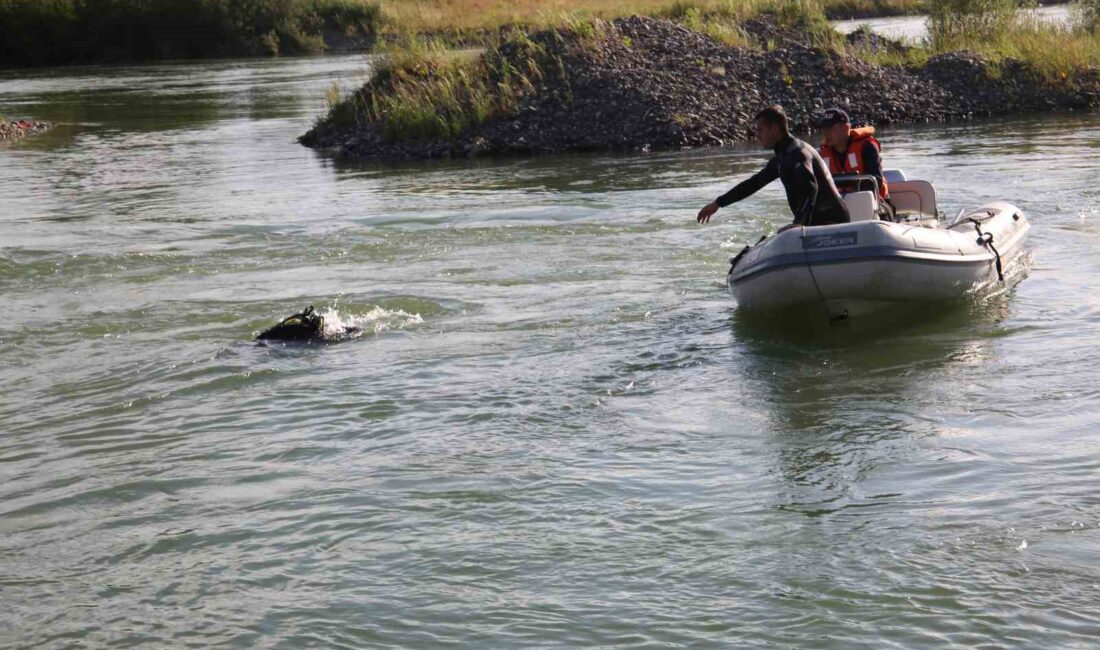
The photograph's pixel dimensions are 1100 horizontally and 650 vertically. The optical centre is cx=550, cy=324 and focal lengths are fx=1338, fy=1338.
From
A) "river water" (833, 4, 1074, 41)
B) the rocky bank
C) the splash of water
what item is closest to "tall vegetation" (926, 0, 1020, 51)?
the rocky bank

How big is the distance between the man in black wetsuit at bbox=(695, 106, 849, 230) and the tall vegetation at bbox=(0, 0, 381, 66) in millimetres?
50696

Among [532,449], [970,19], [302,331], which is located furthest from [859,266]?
[970,19]

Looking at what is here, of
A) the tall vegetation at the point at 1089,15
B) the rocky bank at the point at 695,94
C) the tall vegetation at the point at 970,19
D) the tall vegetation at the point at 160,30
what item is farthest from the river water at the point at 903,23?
the tall vegetation at the point at 160,30

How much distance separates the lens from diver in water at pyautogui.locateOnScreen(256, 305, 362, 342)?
10.5 m

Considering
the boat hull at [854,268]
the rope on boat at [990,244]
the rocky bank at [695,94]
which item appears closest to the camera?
the boat hull at [854,268]

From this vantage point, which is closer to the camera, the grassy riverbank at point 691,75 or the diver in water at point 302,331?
the diver in water at point 302,331

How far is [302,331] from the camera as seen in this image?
413 inches

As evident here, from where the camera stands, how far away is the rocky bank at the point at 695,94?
2320 centimetres

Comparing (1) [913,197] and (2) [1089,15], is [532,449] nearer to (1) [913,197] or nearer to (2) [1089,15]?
(1) [913,197]

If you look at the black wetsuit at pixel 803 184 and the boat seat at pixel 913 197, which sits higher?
the black wetsuit at pixel 803 184

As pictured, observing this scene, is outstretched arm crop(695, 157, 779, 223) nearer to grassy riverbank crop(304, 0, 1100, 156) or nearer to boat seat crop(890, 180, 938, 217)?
boat seat crop(890, 180, 938, 217)

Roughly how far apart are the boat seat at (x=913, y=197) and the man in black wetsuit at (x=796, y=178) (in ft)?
6.66

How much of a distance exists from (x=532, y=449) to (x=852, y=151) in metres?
5.08

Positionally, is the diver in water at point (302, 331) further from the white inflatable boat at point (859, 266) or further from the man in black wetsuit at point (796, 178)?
the white inflatable boat at point (859, 266)
